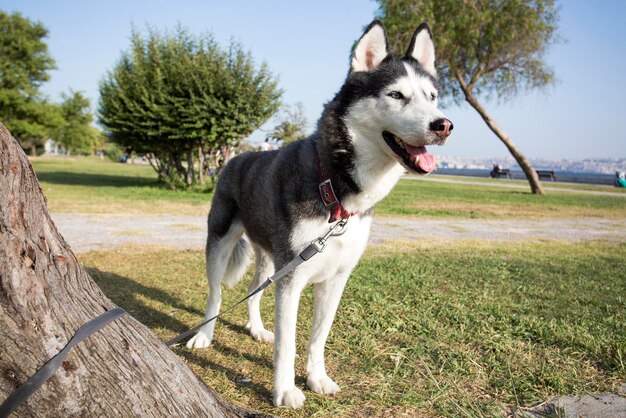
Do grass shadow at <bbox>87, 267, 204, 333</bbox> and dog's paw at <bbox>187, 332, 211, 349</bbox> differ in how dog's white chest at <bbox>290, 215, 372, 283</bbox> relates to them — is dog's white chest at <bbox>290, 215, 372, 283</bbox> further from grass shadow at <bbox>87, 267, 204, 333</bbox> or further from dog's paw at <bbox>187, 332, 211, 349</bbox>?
grass shadow at <bbox>87, 267, 204, 333</bbox>

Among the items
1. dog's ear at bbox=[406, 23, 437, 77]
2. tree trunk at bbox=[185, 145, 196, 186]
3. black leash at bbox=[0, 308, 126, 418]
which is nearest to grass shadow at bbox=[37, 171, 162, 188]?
tree trunk at bbox=[185, 145, 196, 186]

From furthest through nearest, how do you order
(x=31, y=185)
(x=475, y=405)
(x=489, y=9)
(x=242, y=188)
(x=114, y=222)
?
(x=489, y=9)
(x=114, y=222)
(x=242, y=188)
(x=475, y=405)
(x=31, y=185)

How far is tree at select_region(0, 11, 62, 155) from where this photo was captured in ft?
131

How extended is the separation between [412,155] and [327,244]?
0.73 m

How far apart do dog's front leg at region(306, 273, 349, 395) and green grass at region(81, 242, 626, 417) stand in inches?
5.0

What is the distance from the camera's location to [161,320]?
4.30 meters

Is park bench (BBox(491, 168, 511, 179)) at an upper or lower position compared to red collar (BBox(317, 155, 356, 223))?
upper

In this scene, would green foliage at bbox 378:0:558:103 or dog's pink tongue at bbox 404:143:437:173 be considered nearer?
dog's pink tongue at bbox 404:143:437:173

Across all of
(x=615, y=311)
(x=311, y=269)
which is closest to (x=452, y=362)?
(x=311, y=269)

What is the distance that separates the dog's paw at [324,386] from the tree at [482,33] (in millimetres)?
21189

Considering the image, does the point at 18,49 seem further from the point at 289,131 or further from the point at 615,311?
the point at 615,311

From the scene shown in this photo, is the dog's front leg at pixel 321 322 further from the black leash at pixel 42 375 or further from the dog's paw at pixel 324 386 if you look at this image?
the black leash at pixel 42 375

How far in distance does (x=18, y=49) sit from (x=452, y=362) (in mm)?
49187

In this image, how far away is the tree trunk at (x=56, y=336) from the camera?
163cm
